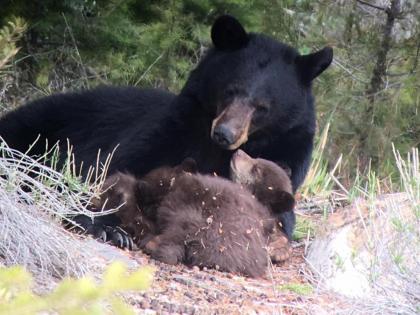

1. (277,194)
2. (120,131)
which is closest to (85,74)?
(120,131)

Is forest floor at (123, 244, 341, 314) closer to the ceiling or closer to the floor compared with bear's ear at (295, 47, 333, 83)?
closer to the floor

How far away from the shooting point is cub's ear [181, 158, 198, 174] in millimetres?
5495

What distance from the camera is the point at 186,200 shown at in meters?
5.02

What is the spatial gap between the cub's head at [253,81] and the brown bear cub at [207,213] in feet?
1.21

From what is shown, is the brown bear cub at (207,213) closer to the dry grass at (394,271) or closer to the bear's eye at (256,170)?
the bear's eye at (256,170)

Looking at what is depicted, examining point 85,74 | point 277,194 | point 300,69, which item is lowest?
point 85,74

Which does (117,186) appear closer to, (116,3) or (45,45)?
(116,3)

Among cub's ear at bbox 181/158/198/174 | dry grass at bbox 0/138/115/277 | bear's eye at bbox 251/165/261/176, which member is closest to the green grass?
bear's eye at bbox 251/165/261/176

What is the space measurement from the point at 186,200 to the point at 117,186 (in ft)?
1.98

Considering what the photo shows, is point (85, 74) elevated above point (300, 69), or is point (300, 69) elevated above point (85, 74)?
point (300, 69)

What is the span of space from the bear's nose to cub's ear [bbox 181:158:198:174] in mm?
196

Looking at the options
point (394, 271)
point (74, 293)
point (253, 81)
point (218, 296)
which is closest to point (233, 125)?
point (253, 81)

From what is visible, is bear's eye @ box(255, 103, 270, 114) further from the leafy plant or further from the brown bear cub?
the leafy plant

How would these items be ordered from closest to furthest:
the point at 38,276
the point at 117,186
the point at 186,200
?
the point at 38,276
the point at 186,200
the point at 117,186
